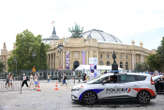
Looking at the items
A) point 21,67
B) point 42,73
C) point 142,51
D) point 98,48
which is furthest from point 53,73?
→ point 142,51

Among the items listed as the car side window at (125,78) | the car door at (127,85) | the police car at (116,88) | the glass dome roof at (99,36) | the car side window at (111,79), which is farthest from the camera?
the glass dome roof at (99,36)

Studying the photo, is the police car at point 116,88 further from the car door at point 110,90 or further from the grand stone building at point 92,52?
the grand stone building at point 92,52

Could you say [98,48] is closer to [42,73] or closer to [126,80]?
[42,73]

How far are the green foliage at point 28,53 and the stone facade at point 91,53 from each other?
34.4ft

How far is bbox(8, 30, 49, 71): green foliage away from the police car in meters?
53.4

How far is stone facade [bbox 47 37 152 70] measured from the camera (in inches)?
3238

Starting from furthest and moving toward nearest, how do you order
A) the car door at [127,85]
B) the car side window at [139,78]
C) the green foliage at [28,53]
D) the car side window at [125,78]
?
the green foliage at [28,53]
the car side window at [139,78]
the car side window at [125,78]
the car door at [127,85]

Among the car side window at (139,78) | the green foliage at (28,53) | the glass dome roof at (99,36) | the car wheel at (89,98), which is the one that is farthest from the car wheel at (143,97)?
the glass dome roof at (99,36)

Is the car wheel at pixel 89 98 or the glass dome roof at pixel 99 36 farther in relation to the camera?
the glass dome roof at pixel 99 36

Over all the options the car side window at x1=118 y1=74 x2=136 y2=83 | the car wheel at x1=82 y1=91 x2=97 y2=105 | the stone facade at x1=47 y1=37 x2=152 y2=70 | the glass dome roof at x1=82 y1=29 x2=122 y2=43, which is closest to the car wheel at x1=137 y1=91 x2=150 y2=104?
the car side window at x1=118 y1=74 x2=136 y2=83

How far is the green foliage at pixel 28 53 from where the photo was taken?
63.6 meters

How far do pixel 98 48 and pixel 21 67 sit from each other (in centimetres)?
3331

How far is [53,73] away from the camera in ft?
167

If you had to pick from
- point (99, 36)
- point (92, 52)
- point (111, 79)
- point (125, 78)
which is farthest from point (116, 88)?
point (99, 36)
